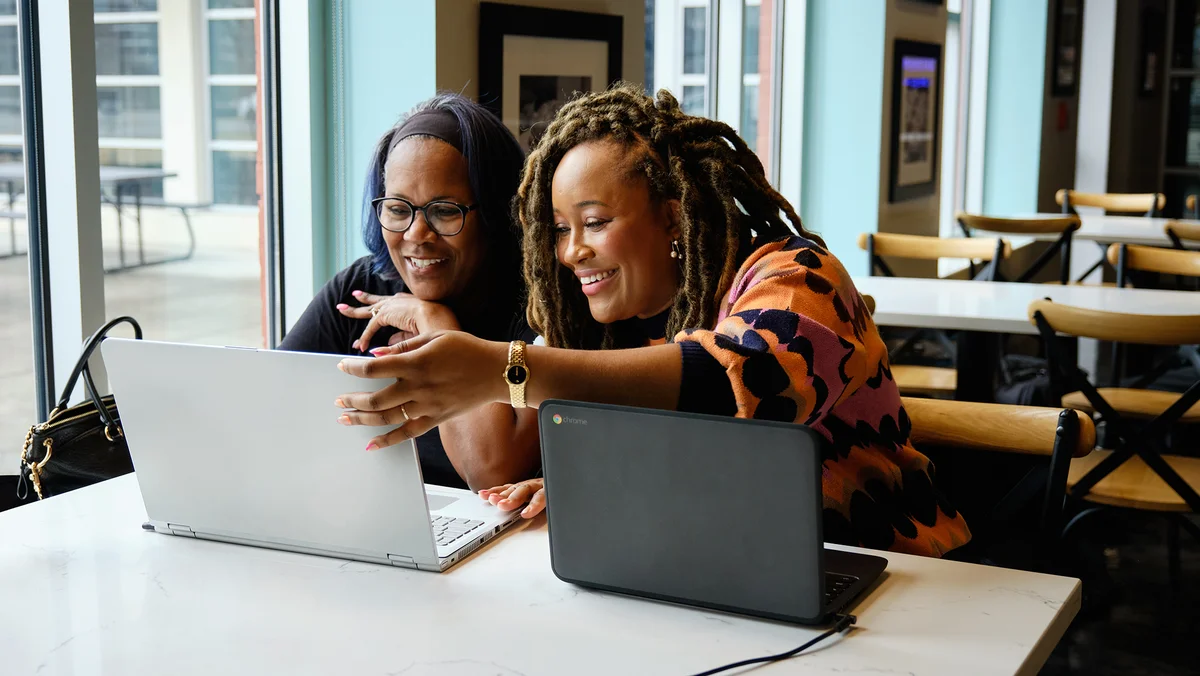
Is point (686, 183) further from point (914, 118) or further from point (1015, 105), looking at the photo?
point (1015, 105)

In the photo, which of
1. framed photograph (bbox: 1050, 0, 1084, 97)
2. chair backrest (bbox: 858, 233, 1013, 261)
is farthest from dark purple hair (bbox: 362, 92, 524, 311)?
framed photograph (bbox: 1050, 0, 1084, 97)

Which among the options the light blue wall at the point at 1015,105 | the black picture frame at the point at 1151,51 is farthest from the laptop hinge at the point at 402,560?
the black picture frame at the point at 1151,51

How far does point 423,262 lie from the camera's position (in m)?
1.90

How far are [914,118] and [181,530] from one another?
4735 mm

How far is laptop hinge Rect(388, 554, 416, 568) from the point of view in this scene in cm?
132

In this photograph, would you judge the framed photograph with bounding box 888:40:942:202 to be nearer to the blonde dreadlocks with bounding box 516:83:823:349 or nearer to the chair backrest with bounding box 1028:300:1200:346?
the chair backrest with bounding box 1028:300:1200:346

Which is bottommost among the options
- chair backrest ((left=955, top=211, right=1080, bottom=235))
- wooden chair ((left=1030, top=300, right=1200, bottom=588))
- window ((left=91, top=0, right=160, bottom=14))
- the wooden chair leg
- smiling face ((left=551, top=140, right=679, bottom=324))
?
the wooden chair leg

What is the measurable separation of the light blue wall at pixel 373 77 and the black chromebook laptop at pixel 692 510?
1.63 m

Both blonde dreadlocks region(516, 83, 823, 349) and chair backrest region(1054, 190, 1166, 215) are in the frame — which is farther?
chair backrest region(1054, 190, 1166, 215)

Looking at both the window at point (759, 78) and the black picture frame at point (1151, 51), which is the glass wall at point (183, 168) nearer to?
the window at point (759, 78)

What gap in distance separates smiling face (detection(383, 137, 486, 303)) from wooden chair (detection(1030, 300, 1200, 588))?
1.46 meters

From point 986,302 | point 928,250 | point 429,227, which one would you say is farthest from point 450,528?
point 928,250

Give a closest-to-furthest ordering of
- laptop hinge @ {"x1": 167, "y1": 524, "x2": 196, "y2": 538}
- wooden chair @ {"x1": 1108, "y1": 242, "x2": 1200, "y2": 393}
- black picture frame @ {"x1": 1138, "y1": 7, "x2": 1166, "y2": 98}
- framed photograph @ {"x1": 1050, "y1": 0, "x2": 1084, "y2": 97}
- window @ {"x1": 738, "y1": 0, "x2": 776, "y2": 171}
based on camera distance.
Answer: laptop hinge @ {"x1": 167, "y1": 524, "x2": 196, "y2": 538} < wooden chair @ {"x1": 1108, "y1": 242, "x2": 1200, "y2": 393} < window @ {"x1": 738, "y1": 0, "x2": 776, "y2": 171} < framed photograph @ {"x1": 1050, "y1": 0, "x2": 1084, "y2": 97} < black picture frame @ {"x1": 1138, "y1": 7, "x2": 1166, "y2": 98}

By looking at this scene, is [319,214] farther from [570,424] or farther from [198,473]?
[570,424]
